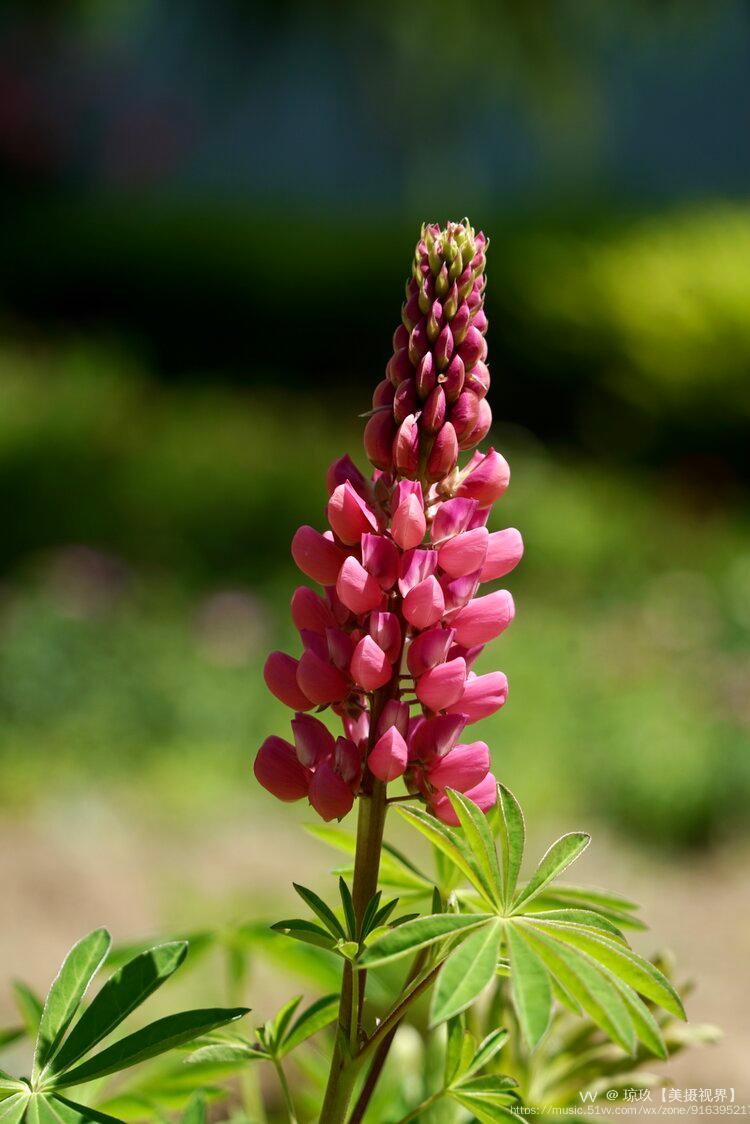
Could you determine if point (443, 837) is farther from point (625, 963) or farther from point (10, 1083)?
point (10, 1083)

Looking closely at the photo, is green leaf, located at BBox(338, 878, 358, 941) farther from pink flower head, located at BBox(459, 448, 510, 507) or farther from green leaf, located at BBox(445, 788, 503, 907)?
pink flower head, located at BBox(459, 448, 510, 507)

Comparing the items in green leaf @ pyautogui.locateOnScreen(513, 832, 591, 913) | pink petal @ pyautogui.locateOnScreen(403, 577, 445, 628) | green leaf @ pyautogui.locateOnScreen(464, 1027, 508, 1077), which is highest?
pink petal @ pyautogui.locateOnScreen(403, 577, 445, 628)

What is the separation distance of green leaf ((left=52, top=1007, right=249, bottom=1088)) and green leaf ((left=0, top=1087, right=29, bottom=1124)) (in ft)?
0.08

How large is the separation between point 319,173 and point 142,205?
3.76m

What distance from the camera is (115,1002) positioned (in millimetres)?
842

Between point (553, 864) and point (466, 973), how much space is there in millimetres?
132

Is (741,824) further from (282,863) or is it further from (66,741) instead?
(66,741)

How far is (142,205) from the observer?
11836 mm

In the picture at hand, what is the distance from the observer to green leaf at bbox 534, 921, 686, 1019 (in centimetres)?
77

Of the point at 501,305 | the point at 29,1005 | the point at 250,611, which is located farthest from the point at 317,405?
the point at 29,1005

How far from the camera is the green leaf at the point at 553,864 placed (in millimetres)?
822

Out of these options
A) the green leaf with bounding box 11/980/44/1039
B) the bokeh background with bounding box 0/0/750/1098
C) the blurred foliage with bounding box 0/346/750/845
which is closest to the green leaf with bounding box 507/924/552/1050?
the green leaf with bounding box 11/980/44/1039

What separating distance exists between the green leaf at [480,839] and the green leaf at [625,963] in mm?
36

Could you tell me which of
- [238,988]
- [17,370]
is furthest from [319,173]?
[238,988]
